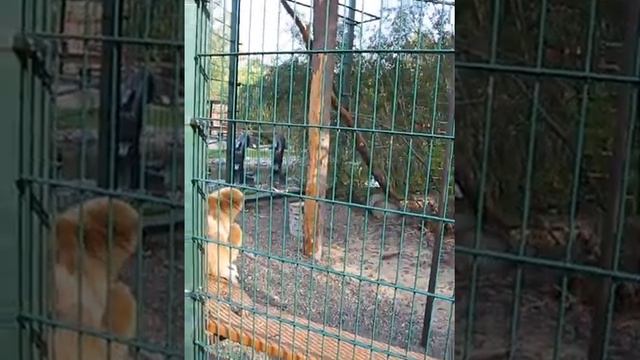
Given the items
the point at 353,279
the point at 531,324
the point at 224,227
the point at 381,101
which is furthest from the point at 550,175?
the point at 224,227

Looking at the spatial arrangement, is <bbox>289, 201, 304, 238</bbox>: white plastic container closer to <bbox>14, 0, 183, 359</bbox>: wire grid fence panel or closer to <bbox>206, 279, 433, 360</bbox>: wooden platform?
<bbox>206, 279, 433, 360</bbox>: wooden platform

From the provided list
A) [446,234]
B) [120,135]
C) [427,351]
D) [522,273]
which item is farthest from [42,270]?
[427,351]

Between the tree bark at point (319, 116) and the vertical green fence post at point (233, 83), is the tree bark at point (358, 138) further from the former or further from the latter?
the vertical green fence post at point (233, 83)

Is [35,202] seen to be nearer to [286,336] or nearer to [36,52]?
[36,52]

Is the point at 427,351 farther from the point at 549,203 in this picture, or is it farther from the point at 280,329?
the point at 549,203

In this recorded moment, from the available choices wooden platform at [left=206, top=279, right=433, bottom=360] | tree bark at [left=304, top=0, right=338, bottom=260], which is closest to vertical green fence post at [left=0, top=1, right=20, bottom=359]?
wooden platform at [left=206, top=279, right=433, bottom=360]

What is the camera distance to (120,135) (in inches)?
18.9

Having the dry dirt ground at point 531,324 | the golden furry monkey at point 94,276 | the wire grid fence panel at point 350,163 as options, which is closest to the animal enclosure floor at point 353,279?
the wire grid fence panel at point 350,163

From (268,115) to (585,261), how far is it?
5.08 ft

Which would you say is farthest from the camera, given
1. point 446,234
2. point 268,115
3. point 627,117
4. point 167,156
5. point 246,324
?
point 268,115

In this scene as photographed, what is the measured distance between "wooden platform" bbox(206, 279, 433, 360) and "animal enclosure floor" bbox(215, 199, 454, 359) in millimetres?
51

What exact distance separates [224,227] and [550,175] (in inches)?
61.9

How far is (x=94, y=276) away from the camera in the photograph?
53 centimetres

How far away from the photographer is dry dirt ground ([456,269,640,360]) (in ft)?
1.18
